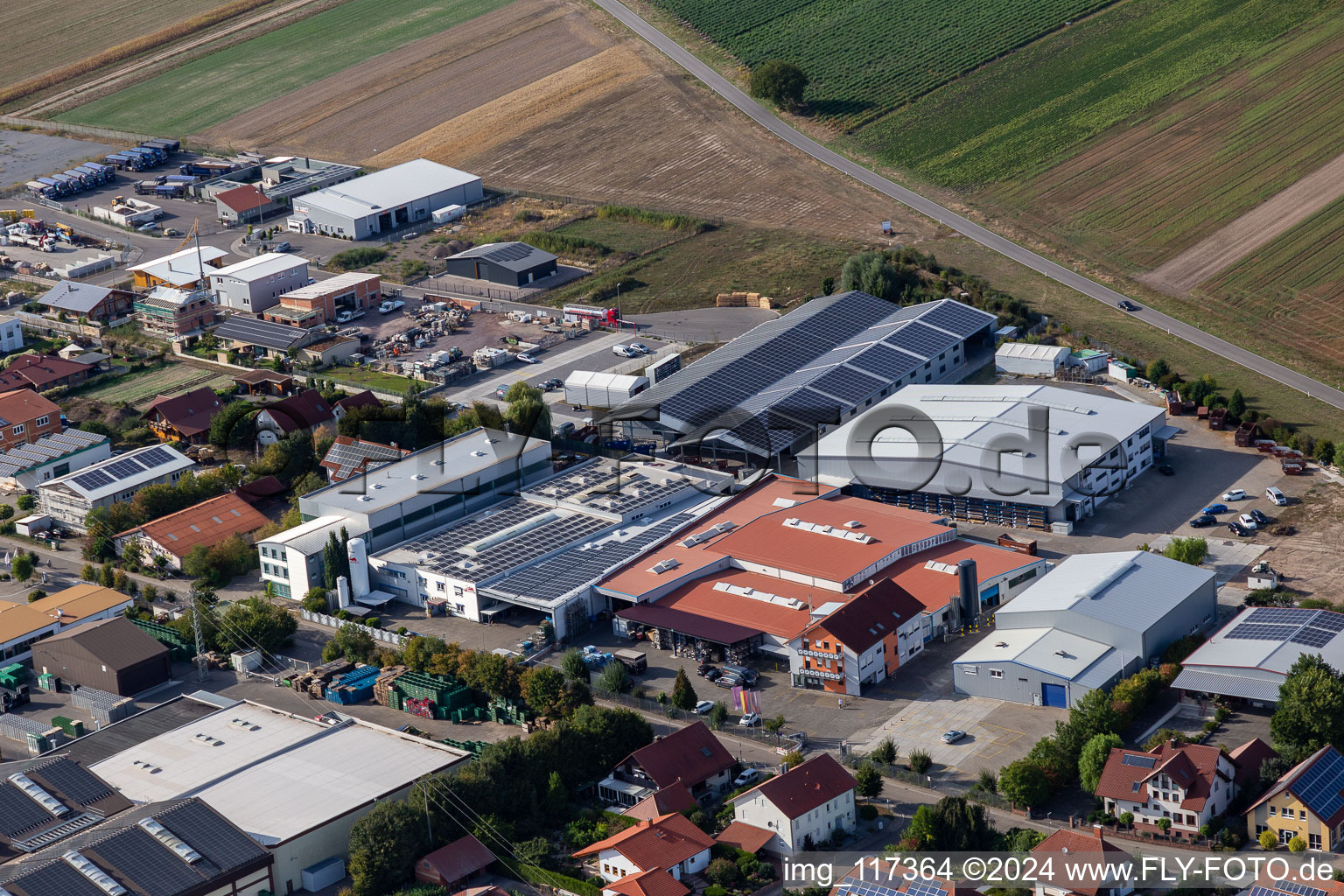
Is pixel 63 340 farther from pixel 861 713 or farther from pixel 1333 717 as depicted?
pixel 1333 717

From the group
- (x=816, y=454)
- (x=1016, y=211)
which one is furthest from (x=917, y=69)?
(x=816, y=454)

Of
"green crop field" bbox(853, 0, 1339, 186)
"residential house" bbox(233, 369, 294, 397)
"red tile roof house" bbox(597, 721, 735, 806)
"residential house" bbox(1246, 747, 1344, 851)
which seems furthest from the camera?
"green crop field" bbox(853, 0, 1339, 186)

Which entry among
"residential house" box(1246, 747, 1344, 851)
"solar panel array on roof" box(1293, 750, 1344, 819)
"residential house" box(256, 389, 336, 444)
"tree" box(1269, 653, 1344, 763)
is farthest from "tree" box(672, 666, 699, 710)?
"residential house" box(256, 389, 336, 444)

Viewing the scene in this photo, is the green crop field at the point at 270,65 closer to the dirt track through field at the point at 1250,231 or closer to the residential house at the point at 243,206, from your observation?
the residential house at the point at 243,206

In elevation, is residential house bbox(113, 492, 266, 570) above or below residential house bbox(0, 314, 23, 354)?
below

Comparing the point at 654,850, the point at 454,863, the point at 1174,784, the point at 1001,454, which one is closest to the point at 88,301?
the point at 1001,454

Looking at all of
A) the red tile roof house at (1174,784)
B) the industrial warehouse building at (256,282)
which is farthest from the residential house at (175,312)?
the red tile roof house at (1174,784)

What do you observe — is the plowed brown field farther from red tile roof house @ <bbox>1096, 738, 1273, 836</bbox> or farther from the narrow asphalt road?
red tile roof house @ <bbox>1096, 738, 1273, 836</bbox>

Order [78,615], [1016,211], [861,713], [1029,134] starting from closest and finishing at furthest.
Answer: [861,713] → [78,615] → [1016,211] → [1029,134]
